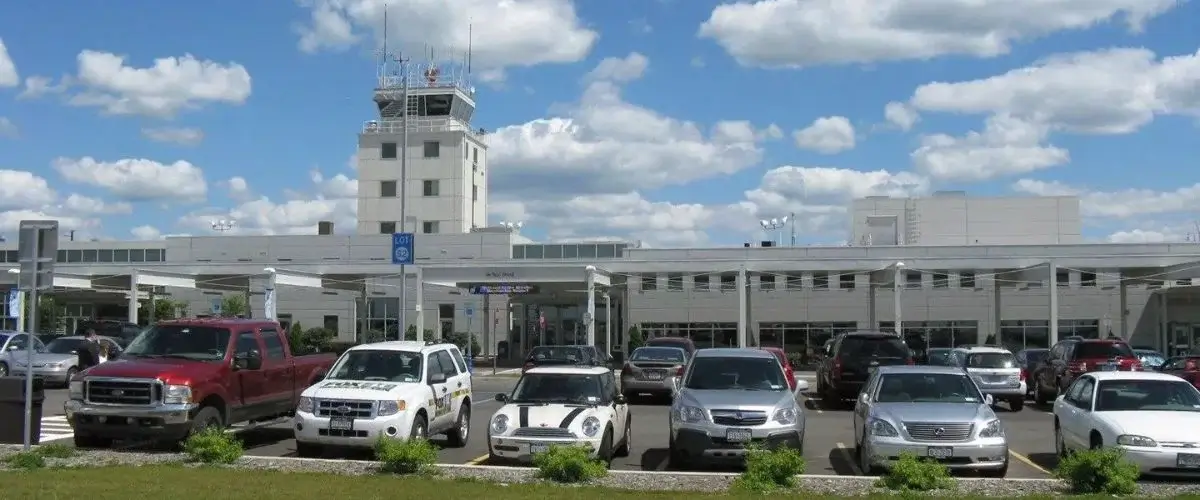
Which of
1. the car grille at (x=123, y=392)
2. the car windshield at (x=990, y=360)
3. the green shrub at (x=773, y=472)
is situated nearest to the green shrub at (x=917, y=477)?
the green shrub at (x=773, y=472)

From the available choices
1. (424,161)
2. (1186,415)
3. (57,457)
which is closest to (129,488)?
(57,457)

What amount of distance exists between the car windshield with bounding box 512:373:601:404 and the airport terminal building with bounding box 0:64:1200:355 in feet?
82.7

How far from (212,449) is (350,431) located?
1839 mm

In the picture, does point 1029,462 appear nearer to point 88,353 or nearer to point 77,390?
point 77,390

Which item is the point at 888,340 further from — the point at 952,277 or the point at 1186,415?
the point at 952,277

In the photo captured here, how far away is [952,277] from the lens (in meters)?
54.6

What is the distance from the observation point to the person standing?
29208mm

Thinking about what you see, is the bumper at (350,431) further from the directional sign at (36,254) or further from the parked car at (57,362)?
the parked car at (57,362)

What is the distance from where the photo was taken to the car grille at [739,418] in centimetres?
1440

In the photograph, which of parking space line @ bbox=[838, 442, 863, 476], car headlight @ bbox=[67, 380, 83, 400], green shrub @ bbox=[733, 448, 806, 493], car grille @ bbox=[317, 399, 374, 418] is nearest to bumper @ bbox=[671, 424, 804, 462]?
parking space line @ bbox=[838, 442, 863, 476]

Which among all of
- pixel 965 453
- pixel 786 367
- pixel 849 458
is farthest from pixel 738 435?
pixel 786 367

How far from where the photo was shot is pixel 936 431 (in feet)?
45.4

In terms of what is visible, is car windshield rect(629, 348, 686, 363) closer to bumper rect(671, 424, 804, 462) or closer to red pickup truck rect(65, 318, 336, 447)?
red pickup truck rect(65, 318, 336, 447)

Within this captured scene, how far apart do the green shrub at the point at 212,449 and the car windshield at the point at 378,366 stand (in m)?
2.45
